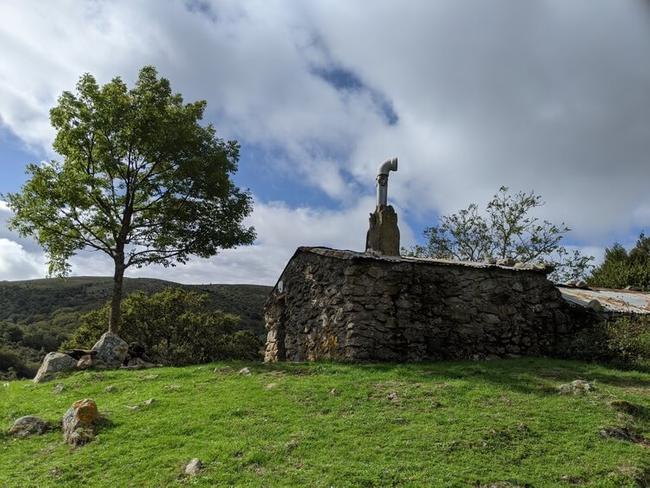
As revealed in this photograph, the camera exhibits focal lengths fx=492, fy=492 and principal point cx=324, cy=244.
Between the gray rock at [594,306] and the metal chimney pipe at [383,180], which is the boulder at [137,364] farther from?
the gray rock at [594,306]

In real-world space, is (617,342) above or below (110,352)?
above

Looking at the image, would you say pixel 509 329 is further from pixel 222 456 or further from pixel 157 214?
pixel 157 214

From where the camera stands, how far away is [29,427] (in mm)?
7859

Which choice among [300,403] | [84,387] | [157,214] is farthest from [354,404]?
[157,214]

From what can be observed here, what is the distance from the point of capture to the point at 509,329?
13.2 meters

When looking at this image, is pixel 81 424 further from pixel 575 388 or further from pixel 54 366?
pixel 575 388

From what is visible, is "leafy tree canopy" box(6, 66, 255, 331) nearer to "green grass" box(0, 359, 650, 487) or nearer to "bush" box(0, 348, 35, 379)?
"green grass" box(0, 359, 650, 487)

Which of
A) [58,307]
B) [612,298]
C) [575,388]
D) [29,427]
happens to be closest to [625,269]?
[612,298]

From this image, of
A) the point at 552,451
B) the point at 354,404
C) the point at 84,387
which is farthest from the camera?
the point at 84,387

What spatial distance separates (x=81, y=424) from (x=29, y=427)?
114 cm

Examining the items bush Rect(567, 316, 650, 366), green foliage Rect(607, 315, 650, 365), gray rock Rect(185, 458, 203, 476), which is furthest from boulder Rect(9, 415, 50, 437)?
green foliage Rect(607, 315, 650, 365)

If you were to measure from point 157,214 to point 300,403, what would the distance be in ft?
39.5

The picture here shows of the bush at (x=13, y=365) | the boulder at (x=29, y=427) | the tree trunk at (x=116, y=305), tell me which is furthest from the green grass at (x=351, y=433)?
the bush at (x=13, y=365)

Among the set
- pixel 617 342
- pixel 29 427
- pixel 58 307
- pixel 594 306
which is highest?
pixel 594 306
